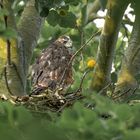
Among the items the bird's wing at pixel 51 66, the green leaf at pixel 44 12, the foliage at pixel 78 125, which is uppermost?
the foliage at pixel 78 125

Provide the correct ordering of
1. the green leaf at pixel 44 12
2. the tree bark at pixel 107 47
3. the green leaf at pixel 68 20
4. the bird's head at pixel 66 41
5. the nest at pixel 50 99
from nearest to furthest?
the nest at pixel 50 99, the green leaf at pixel 44 12, the tree bark at pixel 107 47, the green leaf at pixel 68 20, the bird's head at pixel 66 41

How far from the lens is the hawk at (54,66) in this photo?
4348mm

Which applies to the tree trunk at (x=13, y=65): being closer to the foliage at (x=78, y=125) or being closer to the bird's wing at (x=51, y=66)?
the bird's wing at (x=51, y=66)

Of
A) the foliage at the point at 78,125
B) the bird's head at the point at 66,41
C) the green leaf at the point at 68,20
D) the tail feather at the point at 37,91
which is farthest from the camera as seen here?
the bird's head at the point at 66,41

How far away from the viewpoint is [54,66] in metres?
4.66

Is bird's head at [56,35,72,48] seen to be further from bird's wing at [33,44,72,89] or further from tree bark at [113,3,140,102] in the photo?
tree bark at [113,3,140,102]

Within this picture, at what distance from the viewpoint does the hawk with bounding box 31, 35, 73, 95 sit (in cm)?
435

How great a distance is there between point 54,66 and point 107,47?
1291 millimetres

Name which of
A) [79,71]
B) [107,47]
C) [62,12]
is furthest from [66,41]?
[107,47]

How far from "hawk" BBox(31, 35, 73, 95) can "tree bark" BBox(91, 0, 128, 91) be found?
0.68 metres

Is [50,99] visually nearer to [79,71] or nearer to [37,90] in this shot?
[37,90]

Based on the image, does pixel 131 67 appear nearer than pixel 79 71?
Yes

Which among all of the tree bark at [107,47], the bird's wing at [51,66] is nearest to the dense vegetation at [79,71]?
the tree bark at [107,47]

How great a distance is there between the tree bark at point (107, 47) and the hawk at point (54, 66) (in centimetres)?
68
